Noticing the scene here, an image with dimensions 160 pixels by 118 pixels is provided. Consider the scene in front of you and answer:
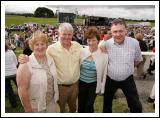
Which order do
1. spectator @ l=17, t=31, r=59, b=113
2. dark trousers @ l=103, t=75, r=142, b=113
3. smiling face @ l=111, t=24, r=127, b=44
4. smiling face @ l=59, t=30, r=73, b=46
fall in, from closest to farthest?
spectator @ l=17, t=31, r=59, b=113 → smiling face @ l=59, t=30, r=73, b=46 → smiling face @ l=111, t=24, r=127, b=44 → dark trousers @ l=103, t=75, r=142, b=113

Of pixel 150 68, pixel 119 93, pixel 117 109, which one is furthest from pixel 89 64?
pixel 150 68

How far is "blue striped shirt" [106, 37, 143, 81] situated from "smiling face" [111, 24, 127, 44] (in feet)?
0.24

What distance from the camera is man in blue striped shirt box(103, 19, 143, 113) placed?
3.84m

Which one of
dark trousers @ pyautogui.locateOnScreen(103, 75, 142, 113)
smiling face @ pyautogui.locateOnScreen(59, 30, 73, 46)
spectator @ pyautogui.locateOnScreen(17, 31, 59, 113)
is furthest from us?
dark trousers @ pyautogui.locateOnScreen(103, 75, 142, 113)

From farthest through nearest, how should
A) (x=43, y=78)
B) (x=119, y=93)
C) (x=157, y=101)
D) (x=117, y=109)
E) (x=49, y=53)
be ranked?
(x=119, y=93) → (x=117, y=109) → (x=157, y=101) → (x=49, y=53) → (x=43, y=78)

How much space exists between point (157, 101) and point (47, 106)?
160 centimetres

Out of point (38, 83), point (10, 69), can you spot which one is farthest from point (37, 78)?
point (10, 69)

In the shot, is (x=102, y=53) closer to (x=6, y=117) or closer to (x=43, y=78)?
(x=43, y=78)

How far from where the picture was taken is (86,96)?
4047mm

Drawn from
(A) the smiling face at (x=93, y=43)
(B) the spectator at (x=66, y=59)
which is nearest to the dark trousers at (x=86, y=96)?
(B) the spectator at (x=66, y=59)

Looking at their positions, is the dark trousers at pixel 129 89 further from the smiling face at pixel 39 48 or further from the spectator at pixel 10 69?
the spectator at pixel 10 69

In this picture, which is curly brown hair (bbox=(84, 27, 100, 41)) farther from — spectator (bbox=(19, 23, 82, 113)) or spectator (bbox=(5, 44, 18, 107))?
spectator (bbox=(5, 44, 18, 107))

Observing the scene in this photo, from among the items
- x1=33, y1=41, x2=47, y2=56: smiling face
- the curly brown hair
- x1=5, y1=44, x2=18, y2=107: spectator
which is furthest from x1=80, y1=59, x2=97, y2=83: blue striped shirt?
x1=5, y1=44, x2=18, y2=107: spectator

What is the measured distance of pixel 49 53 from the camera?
3.69m
